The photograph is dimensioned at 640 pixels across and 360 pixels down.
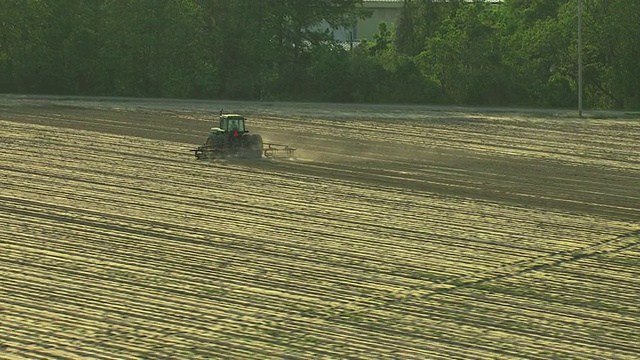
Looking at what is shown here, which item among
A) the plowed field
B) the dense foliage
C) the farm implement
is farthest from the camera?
the dense foliage

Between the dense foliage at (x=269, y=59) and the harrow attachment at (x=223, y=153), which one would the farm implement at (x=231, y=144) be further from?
the dense foliage at (x=269, y=59)

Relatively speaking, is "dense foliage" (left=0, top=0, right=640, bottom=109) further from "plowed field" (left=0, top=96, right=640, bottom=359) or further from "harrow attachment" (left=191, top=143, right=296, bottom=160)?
"harrow attachment" (left=191, top=143, right=296, bottom=160)

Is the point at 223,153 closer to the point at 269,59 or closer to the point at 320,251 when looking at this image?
the point at 320,251

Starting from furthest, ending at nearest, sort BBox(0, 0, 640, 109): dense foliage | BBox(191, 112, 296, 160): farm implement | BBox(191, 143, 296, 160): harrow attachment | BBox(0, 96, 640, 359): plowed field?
BBox(0, 0, 640, 109): dense foliage, BBox(191, 143, 296, 160): harrow attachment, BBox(191, 112, 296, 160): farm implement, BBox(0, 96, 640, 359): plowed field

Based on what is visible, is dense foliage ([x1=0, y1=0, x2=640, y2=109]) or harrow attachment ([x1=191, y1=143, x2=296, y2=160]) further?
dense foliage ([x1=0, y1=0, x2=640, y2=109])

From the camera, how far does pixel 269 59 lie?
285 ft

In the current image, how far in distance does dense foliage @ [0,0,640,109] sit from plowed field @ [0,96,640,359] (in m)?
27.9

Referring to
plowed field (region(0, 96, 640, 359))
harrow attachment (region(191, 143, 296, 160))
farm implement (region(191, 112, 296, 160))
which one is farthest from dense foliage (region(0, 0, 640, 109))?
farm implement (region(191, 112, 296, 160))

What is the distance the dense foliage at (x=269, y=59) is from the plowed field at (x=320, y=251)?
27.9 metres

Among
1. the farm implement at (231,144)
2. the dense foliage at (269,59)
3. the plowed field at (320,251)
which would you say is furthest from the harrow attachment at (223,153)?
the dense foliage at (269,59)

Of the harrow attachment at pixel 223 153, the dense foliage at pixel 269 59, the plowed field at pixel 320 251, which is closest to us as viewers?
the plowed field at pixel 320 251

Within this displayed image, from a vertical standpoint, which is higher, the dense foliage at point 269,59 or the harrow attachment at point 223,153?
the dense foliage at point 269,59

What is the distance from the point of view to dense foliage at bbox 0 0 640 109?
79.1 metres

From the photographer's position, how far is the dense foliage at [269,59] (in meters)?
79.1
